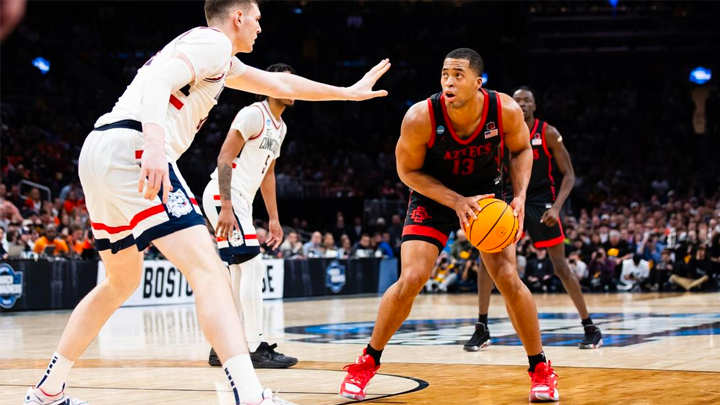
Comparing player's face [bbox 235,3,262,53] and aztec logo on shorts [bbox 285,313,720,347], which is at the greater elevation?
player's face [bbox 235,3,262,53]

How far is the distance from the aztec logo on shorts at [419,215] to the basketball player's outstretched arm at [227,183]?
4.56 feet

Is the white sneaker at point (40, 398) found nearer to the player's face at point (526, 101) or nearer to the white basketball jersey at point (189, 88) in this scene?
the white basketball jersey at point (189, 88)

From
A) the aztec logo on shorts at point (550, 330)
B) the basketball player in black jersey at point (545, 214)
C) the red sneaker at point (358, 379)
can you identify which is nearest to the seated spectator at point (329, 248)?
the aztec logo on shorts at point (550, 330)

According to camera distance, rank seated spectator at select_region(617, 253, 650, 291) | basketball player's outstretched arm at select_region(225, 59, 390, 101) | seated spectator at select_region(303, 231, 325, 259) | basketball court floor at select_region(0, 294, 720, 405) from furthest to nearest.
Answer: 1. seated spectator at select_region(303, 231, 325, 259)
2. seated spectator at select_region(617, 253, 650, 291)
3. basketball court floor at select_region(0, 294, 720, 405)
4. basketball player's outstretched arm at select_region(225, 59, 390, 101)

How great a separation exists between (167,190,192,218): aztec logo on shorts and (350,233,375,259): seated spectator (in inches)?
666

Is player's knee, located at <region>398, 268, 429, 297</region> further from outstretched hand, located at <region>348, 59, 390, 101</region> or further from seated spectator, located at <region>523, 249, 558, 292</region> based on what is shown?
seated spectator, located at <region>523, 249, 558, 292</region>

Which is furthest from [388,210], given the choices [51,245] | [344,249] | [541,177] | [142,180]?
[142,180]

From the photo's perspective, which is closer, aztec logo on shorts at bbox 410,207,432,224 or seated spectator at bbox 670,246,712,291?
aztec logo on shorts at bbox 410,207,432,224

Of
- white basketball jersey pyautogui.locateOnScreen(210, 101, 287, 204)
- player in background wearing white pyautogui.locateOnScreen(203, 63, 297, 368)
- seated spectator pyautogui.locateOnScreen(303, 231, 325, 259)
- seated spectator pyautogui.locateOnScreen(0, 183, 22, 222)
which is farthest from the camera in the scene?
seated spectator pyautogui.locateOnScreen(303, 231, 325, 259)

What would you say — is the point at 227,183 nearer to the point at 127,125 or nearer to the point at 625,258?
the point at 127,125

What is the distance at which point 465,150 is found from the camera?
5.76m

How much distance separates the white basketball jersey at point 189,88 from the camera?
4383 millimetres

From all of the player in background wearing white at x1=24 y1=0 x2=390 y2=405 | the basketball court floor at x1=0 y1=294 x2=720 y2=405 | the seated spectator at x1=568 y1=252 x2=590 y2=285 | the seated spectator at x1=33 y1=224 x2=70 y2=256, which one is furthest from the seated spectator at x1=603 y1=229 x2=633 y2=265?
the player in background wearing white at x1=24 y1=0 x2=390 y2=405

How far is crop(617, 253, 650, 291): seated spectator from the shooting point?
1981 centimetres
